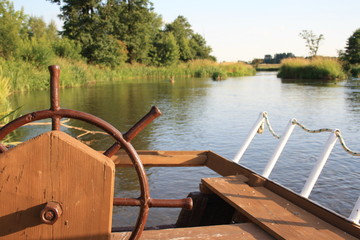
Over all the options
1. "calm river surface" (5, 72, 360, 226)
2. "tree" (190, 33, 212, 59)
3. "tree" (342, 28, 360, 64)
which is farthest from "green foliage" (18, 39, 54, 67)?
"tree" (190, 33, 212, 59)

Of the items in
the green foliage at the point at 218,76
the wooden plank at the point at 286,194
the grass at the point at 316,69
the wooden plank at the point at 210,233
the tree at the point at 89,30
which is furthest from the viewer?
Result: the tree at the point at 89,30

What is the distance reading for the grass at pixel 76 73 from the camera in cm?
1706

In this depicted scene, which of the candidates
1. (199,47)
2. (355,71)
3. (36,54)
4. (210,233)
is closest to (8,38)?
(36,54)

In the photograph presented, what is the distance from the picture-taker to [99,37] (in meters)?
36.5

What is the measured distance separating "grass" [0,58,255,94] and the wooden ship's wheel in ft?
19.5

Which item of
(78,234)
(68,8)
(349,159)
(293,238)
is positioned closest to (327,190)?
(349,159)

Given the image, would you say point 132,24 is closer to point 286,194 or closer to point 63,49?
point 63,49

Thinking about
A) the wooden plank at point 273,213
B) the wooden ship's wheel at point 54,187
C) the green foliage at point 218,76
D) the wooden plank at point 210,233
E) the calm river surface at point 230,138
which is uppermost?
the green foliage at point 218,76

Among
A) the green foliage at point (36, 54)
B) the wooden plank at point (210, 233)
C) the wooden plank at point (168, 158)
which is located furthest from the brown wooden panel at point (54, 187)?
the green foliage at point (36, 54)

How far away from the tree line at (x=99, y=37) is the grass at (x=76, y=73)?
1.66 meters

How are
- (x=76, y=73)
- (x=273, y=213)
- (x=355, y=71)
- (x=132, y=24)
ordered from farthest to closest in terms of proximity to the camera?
(x=132, y=24), (x=355, y=71), (x=76, y=73), (x=273, y=213)

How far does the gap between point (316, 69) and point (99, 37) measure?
21.0m

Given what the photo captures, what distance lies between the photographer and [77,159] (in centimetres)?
120

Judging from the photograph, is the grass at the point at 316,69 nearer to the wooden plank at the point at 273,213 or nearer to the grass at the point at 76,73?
the grass at the point at 76,73
